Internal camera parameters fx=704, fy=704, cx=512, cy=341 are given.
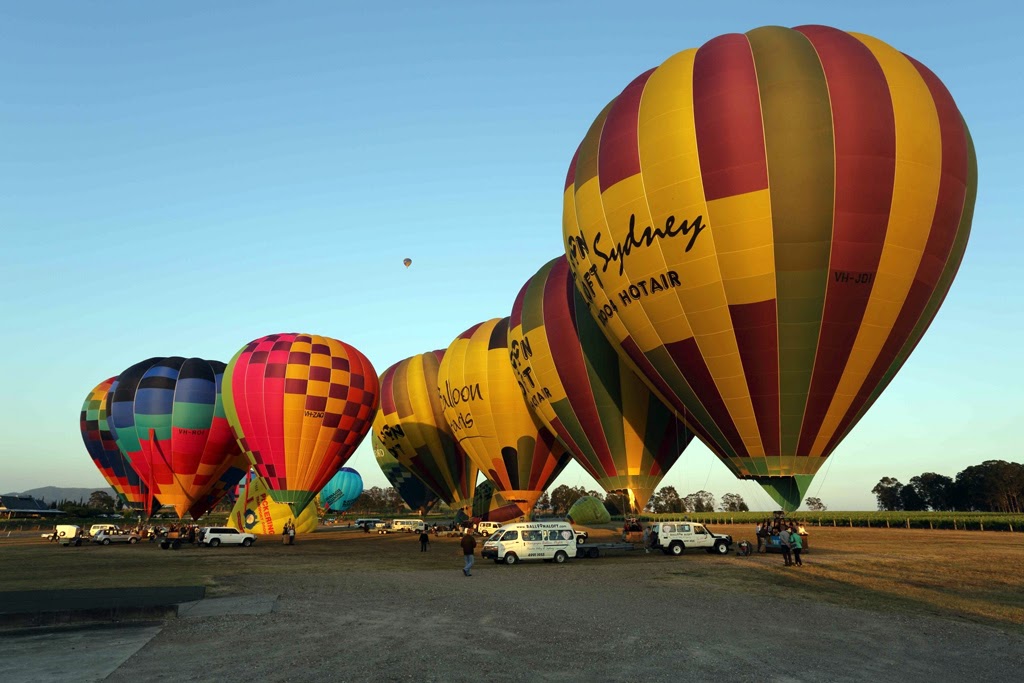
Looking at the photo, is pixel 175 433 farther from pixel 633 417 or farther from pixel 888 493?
pixel 888 493

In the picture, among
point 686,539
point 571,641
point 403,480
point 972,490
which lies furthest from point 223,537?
point 972,490

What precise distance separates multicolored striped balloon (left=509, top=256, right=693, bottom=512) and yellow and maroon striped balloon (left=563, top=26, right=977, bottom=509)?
24.0 ft

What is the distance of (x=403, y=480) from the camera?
74125mm

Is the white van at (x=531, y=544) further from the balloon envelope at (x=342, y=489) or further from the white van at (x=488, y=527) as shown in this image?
the balloon envelope at (x=342, y=489)

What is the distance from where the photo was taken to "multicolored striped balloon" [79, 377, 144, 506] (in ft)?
197

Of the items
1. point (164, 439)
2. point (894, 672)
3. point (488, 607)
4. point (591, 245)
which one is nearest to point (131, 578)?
point (488, 607)

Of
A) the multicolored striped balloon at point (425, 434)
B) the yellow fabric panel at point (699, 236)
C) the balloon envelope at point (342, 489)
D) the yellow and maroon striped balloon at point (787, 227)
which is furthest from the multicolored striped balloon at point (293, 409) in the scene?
the balloon envelope at point (342, 489)

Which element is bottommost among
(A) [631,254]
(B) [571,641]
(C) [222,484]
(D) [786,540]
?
(B) [571,641]

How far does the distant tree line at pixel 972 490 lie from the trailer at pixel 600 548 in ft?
375

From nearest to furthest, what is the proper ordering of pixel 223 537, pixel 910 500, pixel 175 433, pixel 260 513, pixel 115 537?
pixel 223 537
pixel 260 513
pixel 115 537
pixel 175 433
pixel 910 500

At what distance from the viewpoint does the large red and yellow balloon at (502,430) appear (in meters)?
42.8

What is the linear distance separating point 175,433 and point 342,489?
56601mm

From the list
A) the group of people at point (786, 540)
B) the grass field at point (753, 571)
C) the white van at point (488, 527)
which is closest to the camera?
the grass field at point (753, 571)

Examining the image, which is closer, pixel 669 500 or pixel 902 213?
pixel 902 213
